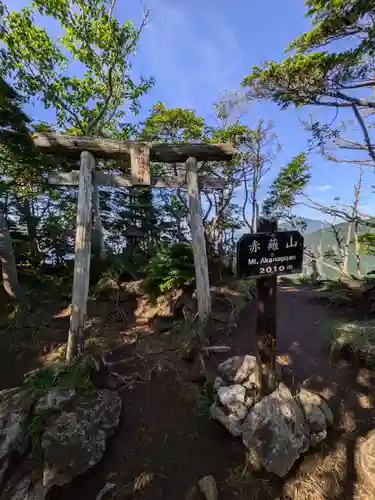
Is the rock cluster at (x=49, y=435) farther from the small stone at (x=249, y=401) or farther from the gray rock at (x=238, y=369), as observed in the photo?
the small stone at (x=249, y=401)

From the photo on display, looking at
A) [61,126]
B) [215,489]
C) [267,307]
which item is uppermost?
[61,126]

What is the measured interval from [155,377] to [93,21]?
936 centimetres

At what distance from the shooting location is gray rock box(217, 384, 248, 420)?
272cm

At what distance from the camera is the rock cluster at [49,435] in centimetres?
237

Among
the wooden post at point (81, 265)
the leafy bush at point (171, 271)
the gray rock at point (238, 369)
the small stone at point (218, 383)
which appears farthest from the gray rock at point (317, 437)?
the wooden post at point (81, 265)

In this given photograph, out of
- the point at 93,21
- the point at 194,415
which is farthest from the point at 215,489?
the point at 93,21

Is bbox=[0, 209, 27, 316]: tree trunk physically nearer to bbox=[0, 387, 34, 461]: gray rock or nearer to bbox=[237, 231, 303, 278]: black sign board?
bbox=[0, 387, 34, 461]: gray rock

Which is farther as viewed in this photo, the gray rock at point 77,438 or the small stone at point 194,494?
the gray rock at point 77,438

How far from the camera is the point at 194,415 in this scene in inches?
118

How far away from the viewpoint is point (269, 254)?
2.52 m

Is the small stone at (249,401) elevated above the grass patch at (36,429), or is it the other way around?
the small stone at (249,401)

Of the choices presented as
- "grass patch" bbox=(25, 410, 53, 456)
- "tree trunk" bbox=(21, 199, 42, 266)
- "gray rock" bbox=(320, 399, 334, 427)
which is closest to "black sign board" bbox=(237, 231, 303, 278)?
"gray rock" bbox=(320, 399, 334, 427)

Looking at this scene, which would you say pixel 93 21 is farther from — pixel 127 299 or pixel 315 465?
pixel 315 465

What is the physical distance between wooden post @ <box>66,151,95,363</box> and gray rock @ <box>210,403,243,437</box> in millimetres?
2241
